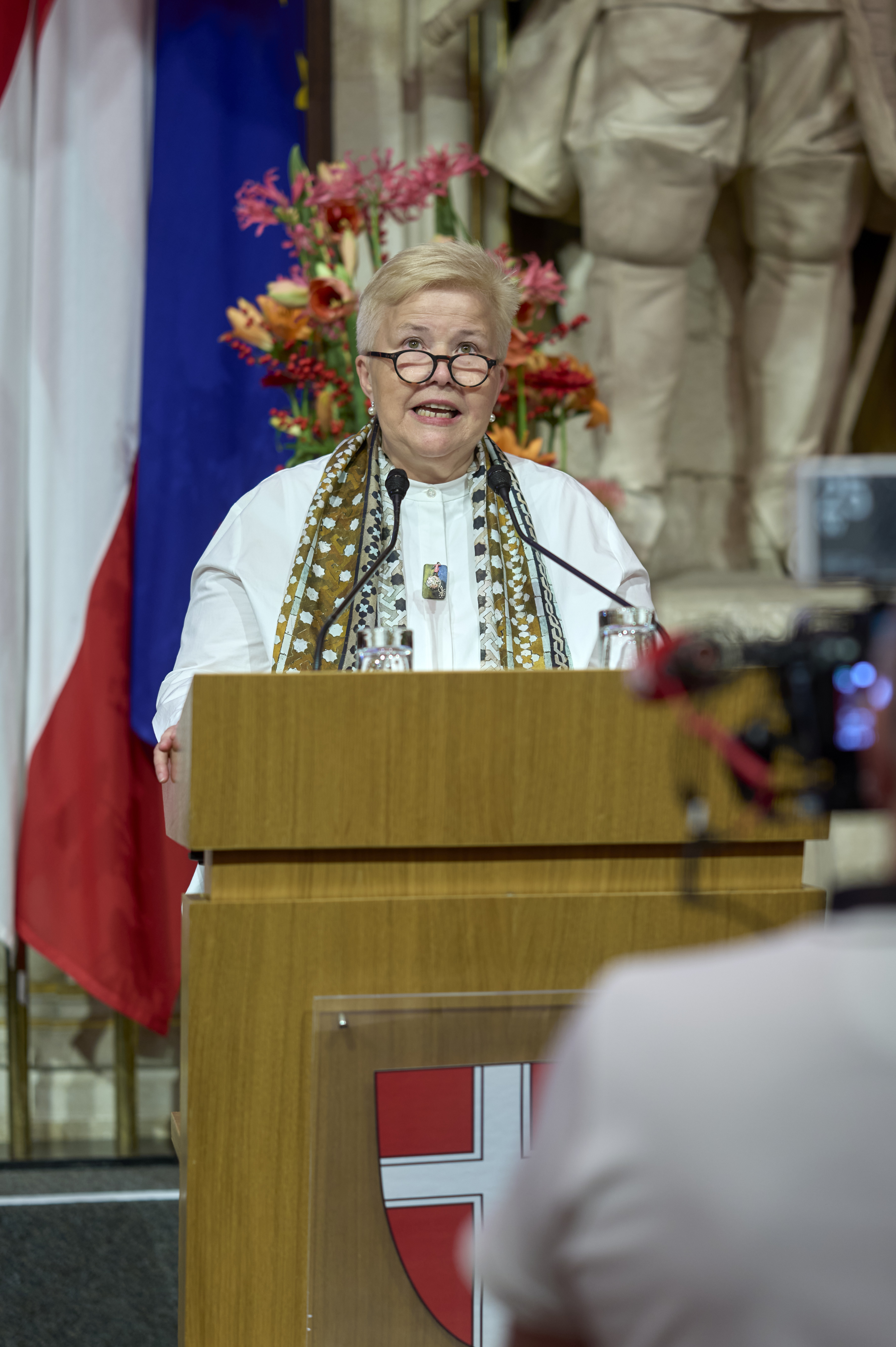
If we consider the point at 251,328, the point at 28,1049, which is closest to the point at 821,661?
the point at 251,328

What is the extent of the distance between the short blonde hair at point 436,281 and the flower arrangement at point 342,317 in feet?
1.12

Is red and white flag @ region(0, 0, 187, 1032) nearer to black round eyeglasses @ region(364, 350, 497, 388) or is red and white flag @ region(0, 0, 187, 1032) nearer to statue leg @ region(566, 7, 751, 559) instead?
statue leg @ region(566, 7, 751, 559)

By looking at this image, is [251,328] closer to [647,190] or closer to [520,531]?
[520,531]

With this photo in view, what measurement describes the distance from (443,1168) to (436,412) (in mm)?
1216

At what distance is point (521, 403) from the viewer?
108 inches

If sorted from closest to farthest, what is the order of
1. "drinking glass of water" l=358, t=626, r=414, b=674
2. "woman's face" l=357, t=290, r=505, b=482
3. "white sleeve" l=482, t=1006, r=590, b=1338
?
"white sleeve" l=482, t=1006, r=590, b=1338 → "drinking glass of water" l=358, t=626, r=414, b=674 → "woman's face" l=357, t=290, r=505, b=482

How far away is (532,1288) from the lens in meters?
0.60

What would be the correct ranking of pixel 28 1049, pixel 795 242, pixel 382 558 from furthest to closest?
pixel 795 242 → pixel 28 1049 → pixel 382 558

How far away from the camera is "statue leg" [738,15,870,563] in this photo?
3.54m

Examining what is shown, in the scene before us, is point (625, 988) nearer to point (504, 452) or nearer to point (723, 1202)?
point (723, 1202)

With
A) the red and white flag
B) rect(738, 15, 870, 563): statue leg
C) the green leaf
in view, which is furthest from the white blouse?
rect(738, 15, 870, 563): statue leg

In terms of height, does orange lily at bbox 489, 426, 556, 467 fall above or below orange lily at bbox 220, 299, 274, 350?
below

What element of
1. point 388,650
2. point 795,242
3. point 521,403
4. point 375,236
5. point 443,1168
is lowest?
point 443,1168

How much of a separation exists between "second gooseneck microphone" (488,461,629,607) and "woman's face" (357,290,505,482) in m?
0.08
